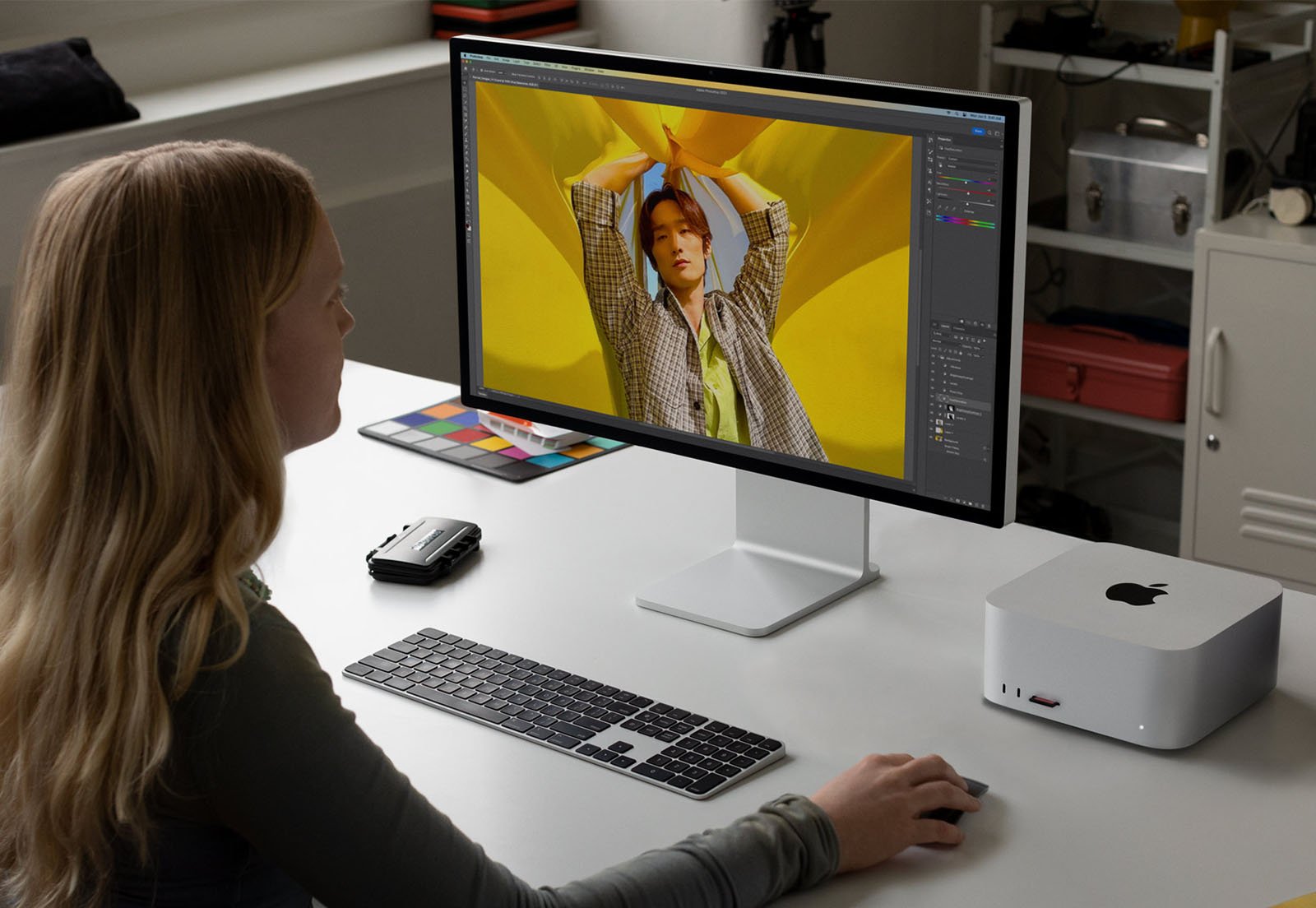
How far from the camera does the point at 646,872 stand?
1075mm

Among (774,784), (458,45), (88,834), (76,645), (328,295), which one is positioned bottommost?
(774,784)

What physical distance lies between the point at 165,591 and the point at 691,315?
62 centimetres

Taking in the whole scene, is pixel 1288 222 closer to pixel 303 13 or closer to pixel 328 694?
pixel 303 13

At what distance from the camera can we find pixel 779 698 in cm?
135

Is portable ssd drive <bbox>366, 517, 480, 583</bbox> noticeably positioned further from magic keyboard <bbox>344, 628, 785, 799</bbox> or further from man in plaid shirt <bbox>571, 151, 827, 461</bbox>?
man in plaid shirt <bbox>571, 151, 827, 461</bbox>

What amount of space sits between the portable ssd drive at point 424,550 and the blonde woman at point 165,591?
1.87ft

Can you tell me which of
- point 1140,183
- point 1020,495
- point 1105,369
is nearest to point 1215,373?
point 1105,369

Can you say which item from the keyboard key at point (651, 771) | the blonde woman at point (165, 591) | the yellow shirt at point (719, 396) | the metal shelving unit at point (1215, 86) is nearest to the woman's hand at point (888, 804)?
the keyboard key at point (651, 771)

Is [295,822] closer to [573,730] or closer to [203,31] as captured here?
[573,730]

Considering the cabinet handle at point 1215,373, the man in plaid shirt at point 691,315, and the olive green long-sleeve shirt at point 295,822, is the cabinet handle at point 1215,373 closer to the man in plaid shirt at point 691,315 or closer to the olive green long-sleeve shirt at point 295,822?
the man in plaid shirt at point 691,315

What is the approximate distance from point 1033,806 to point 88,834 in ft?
2.13

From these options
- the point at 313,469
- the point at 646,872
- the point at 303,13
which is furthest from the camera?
the point at 303,13

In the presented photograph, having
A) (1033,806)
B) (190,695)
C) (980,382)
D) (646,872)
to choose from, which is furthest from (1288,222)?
(190,695)

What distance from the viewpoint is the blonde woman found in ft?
3.13
